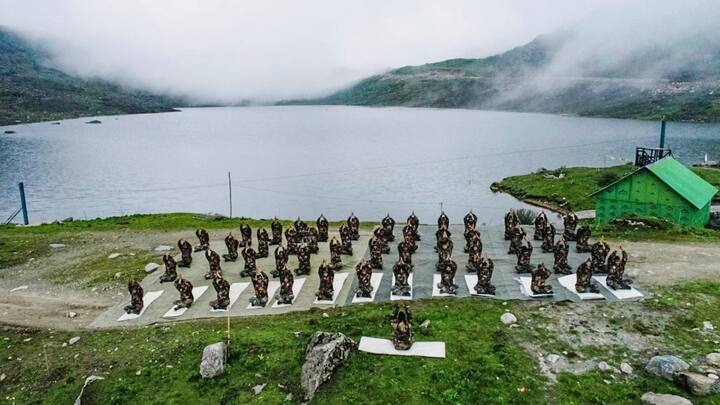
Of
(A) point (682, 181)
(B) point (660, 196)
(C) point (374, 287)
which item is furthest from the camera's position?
(A) point (682, 181)

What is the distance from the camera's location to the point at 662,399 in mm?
12922

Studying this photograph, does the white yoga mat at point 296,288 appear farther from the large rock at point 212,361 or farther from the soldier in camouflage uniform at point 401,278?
the large rock at point 212,361

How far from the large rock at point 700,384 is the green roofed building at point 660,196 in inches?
846

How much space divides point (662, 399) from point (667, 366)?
4.57 ft

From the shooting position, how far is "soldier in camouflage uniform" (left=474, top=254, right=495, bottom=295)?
789 inches

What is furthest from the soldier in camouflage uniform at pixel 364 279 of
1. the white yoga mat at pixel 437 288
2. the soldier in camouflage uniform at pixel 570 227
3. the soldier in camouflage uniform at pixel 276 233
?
the soldier in camouflage uniform at pixel 570 227

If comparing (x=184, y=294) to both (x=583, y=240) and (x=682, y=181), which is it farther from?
(x=682, y=181)

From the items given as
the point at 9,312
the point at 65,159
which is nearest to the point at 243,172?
the point at 65,159

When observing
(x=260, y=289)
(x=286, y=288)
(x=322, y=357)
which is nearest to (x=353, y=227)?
(x=286, y=288)

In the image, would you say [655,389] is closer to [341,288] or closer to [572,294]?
[572,294]

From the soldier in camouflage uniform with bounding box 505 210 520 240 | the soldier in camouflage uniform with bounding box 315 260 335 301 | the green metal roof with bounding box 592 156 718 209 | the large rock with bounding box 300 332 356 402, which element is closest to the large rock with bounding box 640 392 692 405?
the large rock with bounding box 300 332 356 402

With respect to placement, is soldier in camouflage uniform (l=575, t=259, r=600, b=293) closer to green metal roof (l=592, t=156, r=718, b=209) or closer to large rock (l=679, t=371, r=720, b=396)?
large rock (l=679, t=371, r=720, b=396)

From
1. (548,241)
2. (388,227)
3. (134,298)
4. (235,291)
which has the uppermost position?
(388,227)

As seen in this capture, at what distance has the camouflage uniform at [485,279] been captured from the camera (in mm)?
20031
